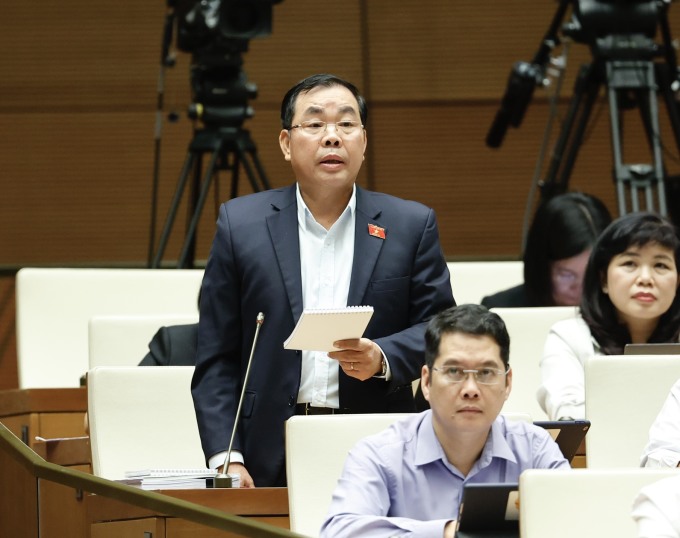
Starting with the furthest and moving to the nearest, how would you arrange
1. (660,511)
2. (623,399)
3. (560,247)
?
(560,247) → (623,399) → (660,511)

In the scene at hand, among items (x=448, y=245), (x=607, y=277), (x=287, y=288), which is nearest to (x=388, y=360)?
(x=287, y=288)

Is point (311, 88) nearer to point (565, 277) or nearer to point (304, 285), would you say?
point (304, 285)

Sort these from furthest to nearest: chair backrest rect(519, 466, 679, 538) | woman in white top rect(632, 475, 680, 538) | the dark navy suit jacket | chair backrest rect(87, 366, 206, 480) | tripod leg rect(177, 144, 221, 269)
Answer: tripod leg rect(177, 144, 221, 269) < chair backrest rect(87, 366, 206, 480) < the dark navy suit jacket < chair backrest rect(519, 466, 679, 538) < woman in white top rect(632, 475, 680, 538)

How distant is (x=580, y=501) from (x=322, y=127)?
3.17 feet

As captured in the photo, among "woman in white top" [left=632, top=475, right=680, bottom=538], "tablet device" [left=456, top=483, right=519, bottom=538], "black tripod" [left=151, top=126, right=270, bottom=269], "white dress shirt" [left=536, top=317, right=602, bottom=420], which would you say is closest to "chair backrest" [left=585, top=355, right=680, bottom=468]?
"white dress shirt" [left=536, top=317, right=602, bottom=420]

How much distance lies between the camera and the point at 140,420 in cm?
308

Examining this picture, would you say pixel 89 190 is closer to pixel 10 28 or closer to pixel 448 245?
pixel 10 28

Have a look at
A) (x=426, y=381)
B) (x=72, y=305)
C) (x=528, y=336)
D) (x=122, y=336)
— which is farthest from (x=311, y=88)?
(x=72, y=305)

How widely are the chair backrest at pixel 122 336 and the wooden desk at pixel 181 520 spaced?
132 centimetres

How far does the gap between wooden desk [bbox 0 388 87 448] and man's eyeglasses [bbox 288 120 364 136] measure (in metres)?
1.23

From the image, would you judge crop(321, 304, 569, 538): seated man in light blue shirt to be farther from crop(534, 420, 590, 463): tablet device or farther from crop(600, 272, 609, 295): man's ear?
crop(600, 272, 609, 295): man's ear

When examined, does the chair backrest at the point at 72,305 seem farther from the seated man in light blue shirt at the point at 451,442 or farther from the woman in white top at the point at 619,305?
the seated man in light blue shirt at the point at 451,442

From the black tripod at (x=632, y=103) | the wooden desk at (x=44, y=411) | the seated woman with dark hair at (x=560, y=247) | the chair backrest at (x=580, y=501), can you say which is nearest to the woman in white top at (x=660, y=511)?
the chair backrest at (x=580, y=501)

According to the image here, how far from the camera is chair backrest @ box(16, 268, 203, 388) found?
4.12 metres
